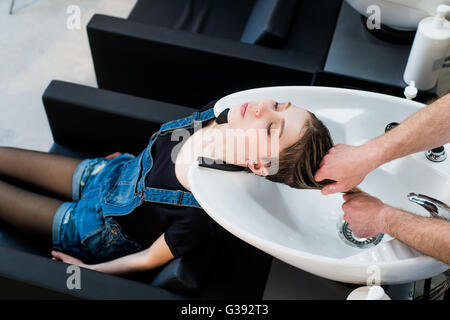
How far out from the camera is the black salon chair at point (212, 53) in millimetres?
1758

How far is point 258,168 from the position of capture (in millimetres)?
1156

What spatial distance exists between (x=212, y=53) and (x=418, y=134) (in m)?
0.91

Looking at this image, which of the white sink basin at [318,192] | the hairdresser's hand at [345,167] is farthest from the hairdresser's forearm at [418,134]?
the white sink basin at [318,192]

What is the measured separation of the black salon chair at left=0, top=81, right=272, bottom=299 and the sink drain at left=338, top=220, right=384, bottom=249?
0.28m

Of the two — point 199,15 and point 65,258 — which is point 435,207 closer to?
point 65,258

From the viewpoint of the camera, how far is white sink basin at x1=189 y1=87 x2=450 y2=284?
3.59 ft

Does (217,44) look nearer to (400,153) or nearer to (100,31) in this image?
(100,31)

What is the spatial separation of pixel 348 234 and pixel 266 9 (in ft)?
3.25

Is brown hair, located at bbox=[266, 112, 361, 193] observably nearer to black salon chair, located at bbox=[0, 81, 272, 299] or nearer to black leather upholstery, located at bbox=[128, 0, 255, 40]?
black salon chair, located at bbox=[0, 81, 272, 299]

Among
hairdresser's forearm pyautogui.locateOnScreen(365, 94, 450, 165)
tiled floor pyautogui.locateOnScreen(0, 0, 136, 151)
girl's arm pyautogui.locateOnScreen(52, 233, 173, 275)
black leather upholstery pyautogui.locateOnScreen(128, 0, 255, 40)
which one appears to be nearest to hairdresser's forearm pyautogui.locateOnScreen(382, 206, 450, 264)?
hairdresser's forearm pyautogui.locateOnScreen(365, 94, 450, 165)

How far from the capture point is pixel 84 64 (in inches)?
103

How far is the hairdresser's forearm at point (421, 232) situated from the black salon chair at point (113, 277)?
0.49 meters

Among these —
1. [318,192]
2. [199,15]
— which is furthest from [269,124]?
[199,15]

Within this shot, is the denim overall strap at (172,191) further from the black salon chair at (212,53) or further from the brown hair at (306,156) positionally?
the black salon chair at (212,53)
